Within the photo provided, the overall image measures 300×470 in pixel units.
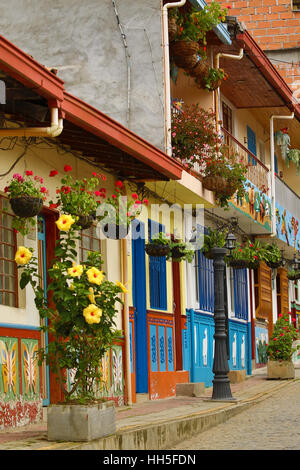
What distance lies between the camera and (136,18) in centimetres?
1545

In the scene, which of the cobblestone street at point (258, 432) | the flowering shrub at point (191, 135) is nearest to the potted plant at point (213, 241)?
the flowering shrub at point (191, 135)

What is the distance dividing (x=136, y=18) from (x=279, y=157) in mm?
14907

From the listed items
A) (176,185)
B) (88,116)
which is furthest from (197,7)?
(88,116)

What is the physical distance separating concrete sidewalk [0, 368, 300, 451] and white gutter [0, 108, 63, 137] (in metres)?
3.06

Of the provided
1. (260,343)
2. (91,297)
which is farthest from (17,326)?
(260,343)

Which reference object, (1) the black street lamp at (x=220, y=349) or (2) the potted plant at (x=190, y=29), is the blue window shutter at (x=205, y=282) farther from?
(2) the potted plant at (x=190, y=29)

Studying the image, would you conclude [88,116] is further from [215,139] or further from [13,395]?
[215,139]

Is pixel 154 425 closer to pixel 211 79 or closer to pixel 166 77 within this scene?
pixel 166 77

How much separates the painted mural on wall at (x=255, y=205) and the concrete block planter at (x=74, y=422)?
1066 centimetres

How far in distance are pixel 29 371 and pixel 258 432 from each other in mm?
2652

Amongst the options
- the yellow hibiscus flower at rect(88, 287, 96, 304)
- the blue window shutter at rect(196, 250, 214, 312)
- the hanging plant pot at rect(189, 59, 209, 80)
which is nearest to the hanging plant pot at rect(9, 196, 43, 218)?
the yellow hibiscus flower at rect(88, 287, 96, 304)

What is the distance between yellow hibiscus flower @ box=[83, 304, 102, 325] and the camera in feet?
29.2

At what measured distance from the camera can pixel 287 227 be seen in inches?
1033

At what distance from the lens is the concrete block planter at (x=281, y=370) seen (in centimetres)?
2155
